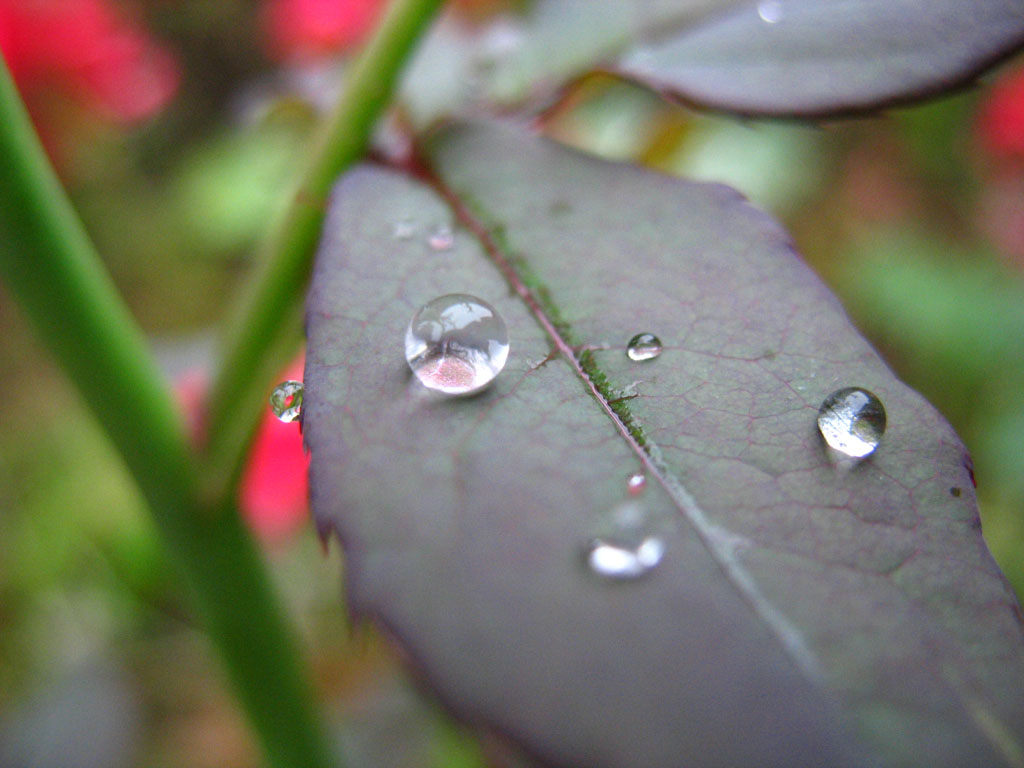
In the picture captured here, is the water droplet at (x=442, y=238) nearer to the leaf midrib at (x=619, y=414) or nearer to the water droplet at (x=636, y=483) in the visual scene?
the leaf midrib at (x=619, y=414)

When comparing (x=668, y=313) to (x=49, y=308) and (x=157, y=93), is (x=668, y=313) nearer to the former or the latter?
(x=49, y=308)

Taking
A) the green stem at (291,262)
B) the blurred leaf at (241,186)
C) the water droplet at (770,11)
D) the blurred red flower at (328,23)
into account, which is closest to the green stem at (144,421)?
the green stem at (291,262)

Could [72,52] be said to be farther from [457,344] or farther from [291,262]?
[457,344]

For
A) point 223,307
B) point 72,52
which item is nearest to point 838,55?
point 72,52

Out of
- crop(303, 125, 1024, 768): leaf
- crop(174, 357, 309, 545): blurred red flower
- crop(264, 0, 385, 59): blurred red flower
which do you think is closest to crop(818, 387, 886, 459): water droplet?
crop(303, 125, 1024, 768): leaf

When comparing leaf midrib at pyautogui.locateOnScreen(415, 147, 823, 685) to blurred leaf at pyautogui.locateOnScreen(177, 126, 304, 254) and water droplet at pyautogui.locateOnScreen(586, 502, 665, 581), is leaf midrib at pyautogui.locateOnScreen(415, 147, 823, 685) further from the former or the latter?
blurred leaf at pyautogui.locateOnScreen(177, 126, 304, 254)
